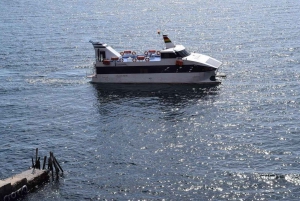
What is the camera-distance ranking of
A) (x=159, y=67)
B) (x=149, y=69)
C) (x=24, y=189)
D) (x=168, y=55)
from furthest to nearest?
(x=149, y=69) → (x=159, y=67) → (x=168, y=55) → (x=24, y=189)

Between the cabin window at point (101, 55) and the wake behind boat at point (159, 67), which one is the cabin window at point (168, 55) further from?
the cabin window at point (101, 55)

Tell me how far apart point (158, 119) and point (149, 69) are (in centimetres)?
1711

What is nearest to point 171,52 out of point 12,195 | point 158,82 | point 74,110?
point 158,82

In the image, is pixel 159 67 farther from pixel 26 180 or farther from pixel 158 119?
pixel 26 180

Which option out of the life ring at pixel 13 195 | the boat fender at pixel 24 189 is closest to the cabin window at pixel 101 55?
the boat fender at pixel 24 189

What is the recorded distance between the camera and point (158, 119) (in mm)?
74812

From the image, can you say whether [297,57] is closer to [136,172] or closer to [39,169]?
[136,172]

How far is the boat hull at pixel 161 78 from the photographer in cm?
8912

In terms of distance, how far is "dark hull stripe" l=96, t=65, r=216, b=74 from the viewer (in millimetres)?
89000

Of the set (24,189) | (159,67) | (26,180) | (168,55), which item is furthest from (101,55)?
(24,189)

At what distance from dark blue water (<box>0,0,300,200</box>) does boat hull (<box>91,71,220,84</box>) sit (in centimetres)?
178

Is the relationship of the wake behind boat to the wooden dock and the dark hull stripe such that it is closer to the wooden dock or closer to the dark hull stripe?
the dark hull stripe

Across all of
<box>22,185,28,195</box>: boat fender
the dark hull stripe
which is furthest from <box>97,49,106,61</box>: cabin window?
<box>22,185,28,195</box>: boat fender

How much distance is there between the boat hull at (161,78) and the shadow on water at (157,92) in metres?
0.91
